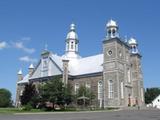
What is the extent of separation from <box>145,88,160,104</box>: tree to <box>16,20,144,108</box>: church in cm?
3863

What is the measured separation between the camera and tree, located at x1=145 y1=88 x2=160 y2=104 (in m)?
105

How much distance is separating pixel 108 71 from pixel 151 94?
53.7 meters

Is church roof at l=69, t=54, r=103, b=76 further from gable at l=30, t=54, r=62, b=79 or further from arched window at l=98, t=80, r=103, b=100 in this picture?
gable at l=30, t=54, r=62, b=79

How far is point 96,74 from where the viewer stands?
6241 centimetres

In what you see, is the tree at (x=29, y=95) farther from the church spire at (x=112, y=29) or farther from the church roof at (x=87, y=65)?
the church spire at (x=112, y=29)

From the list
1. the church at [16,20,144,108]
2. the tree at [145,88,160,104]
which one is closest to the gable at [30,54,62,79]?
the church at [16,20,144,108]

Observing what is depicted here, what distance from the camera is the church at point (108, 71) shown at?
192 ft

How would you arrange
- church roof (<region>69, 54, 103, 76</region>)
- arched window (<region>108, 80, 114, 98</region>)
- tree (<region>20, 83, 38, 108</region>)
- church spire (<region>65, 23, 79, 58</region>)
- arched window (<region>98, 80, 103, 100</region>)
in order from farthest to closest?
1. church spire (<region>65, 23, 79, 58</region>)
2. church roof (<region>69, 54, 103, 76</region>)
3. arched window (<region>98, 80, 103, 100</region>)
4. arched window (<region>108, 80, 114, 98</region>)
5. tree (<region>20, 83, 38, 108</region>)

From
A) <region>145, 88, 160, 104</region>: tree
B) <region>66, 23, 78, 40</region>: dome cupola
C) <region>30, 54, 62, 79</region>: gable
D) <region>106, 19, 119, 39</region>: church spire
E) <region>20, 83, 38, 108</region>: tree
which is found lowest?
<region>20, 83, 38, 108</region>: tree

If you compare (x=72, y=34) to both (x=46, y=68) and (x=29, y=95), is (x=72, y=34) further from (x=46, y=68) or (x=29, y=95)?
(x=29, y=95)

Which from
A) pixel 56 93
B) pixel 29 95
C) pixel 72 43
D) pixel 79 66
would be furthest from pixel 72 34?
pixel 56 93

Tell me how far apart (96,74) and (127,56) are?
9045 millimetres

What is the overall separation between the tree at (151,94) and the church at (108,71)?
3863 centimetres

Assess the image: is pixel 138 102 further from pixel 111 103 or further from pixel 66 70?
pixel 66 70
